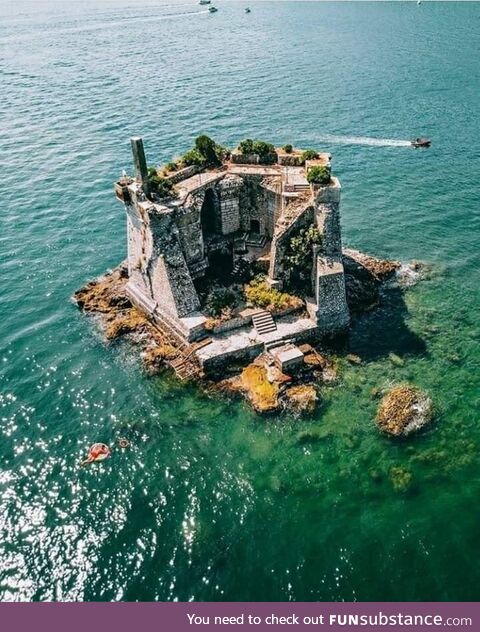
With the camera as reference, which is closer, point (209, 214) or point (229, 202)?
point (229, 202)

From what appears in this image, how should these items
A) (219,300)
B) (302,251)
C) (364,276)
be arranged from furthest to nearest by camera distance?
(364,276), (219,300), (302,251)

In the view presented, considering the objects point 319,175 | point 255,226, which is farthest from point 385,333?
point 255,226

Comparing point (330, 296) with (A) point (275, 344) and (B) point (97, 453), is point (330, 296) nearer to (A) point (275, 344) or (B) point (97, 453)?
(A) point (275, 344)

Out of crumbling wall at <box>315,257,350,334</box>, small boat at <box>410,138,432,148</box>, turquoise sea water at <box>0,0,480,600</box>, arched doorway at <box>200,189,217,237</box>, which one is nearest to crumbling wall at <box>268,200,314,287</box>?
crumbling wall at <box>315,257,350,334</box>

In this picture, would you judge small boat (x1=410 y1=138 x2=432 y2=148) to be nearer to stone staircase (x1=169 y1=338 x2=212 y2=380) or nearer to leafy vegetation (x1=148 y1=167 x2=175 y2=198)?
leafy vegetation (x1=148 y1=167 x2=175 y2=198)

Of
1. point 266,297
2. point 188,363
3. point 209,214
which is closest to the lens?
point 188,363

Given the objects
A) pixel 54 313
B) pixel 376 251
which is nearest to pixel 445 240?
pixel 376 251

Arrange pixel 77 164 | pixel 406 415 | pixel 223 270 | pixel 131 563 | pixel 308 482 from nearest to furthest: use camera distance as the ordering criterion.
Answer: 1. pixel 131 563
2. pixel 308 482
3. pixel 406 415
4. pixel 223 270
5. pixel 77 164
